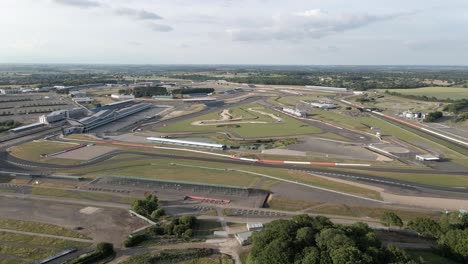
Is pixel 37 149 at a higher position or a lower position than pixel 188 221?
higher

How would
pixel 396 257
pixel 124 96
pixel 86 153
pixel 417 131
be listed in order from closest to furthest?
pixel 396 257
pixel 86 153
pixel 417 131
pixel 124 96

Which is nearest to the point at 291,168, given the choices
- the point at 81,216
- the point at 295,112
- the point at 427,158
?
the point at 427,158

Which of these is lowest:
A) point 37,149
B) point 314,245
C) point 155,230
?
point 155,230

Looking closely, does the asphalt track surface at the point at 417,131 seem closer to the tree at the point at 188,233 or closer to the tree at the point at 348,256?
the tree at the point at 348,256

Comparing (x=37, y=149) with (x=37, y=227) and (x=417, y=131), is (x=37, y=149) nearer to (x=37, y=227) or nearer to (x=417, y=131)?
(x=37, y=227)

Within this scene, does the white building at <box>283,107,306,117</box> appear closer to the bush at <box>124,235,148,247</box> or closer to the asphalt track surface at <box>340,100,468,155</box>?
the asphalt track surface at <box>340,100,468,155</box>

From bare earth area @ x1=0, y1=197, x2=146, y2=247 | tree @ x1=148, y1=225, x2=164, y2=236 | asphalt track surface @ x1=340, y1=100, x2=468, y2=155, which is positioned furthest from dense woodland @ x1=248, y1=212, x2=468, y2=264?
asphalt track surface @ x1=340, y1=100, x2=468, y2=155

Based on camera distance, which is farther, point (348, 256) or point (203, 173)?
point (203, 173)

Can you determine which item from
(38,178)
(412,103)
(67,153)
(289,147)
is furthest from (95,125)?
(412,103)

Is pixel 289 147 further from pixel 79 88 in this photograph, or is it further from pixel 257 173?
pixel 79 88
